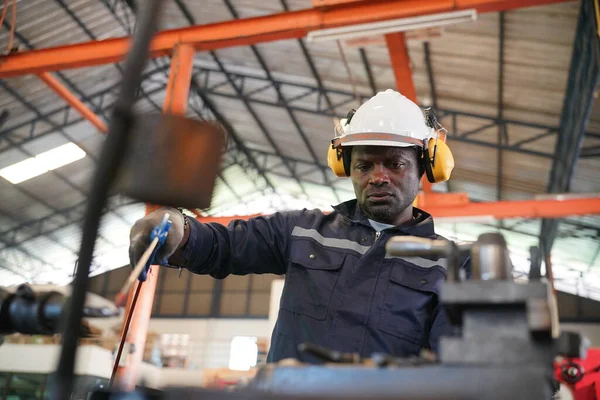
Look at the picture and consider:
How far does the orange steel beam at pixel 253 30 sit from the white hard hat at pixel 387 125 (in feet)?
9.23

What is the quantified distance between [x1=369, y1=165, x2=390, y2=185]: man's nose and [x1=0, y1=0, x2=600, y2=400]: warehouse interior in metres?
0.54

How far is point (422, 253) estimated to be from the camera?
0.81 m

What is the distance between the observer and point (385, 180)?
176cm

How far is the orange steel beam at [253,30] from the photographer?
14.4ft

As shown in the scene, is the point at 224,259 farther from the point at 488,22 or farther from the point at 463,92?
the point at 463,92

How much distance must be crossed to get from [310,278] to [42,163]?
39.4 feet

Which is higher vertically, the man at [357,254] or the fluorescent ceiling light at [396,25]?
the fluorescent ceiling light at [396,25]

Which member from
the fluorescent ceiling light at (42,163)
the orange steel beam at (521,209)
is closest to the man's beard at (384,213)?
the orange steel beam at (521,209)

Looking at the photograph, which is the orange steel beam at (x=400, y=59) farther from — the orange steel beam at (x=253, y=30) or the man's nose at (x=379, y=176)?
the man's nose at (x=379, y=176)

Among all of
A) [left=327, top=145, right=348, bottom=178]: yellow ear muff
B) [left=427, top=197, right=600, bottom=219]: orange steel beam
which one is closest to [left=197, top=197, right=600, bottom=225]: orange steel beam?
[left=427, top=197, right=600, bottom=219]: orange steel beam

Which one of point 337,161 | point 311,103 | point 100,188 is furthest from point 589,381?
point 311,103

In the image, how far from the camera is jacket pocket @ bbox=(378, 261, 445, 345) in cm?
158

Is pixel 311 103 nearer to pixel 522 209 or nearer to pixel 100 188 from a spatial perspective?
pixel 522 209

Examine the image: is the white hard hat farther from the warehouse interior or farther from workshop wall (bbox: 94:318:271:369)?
workshop wall (bbox: 94:318:271:369)
